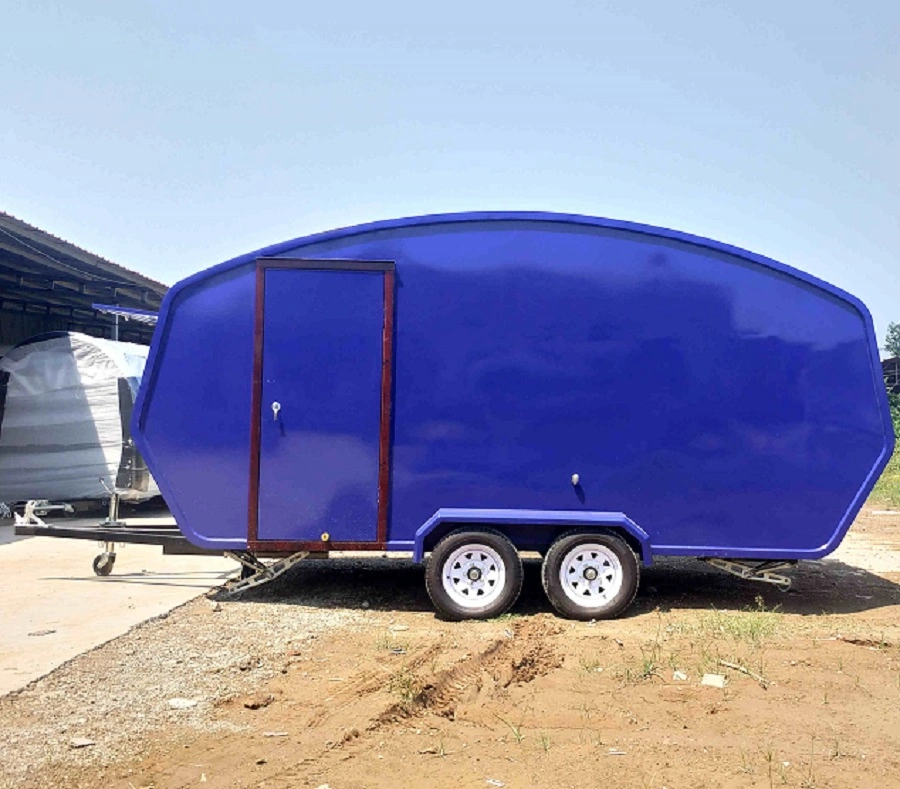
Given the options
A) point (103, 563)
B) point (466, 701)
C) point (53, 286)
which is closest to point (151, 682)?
point (466, 701)

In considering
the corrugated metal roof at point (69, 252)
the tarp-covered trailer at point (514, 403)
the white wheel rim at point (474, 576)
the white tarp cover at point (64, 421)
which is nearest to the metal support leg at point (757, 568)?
the tarp-covered trailer at point (514, 403)

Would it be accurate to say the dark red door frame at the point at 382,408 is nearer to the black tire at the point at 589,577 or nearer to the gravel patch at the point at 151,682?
the gravel patch at the point at 151,682

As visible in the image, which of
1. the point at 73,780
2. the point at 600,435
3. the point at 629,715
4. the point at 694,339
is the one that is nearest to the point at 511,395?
the point at 600,435

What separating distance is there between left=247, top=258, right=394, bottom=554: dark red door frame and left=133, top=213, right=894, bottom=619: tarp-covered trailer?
0.02 meters

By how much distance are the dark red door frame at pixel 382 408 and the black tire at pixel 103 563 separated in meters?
2.50

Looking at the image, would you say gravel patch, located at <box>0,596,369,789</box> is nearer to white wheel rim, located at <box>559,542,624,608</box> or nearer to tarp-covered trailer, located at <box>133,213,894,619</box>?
tarp-covered trailer, located at <box>133,213,894,619</box>

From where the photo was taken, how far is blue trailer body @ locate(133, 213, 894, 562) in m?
7.14

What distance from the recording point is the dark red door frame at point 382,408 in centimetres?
712

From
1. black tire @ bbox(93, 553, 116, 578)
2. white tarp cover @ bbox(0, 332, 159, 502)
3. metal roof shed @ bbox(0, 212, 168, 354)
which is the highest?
metal roof shed @ bbox(0, 212, 168, 354)

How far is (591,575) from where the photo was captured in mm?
7152

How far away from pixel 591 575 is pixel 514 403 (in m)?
1.62

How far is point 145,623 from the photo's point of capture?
22.5ft

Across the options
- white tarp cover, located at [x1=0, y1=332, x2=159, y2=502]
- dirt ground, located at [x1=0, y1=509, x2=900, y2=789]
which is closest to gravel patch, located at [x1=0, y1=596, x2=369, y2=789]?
dirt ground, located at [x1=0, y1=509, x2=900, y2=789]

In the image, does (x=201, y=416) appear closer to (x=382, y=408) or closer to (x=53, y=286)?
(x=382, y=408)
